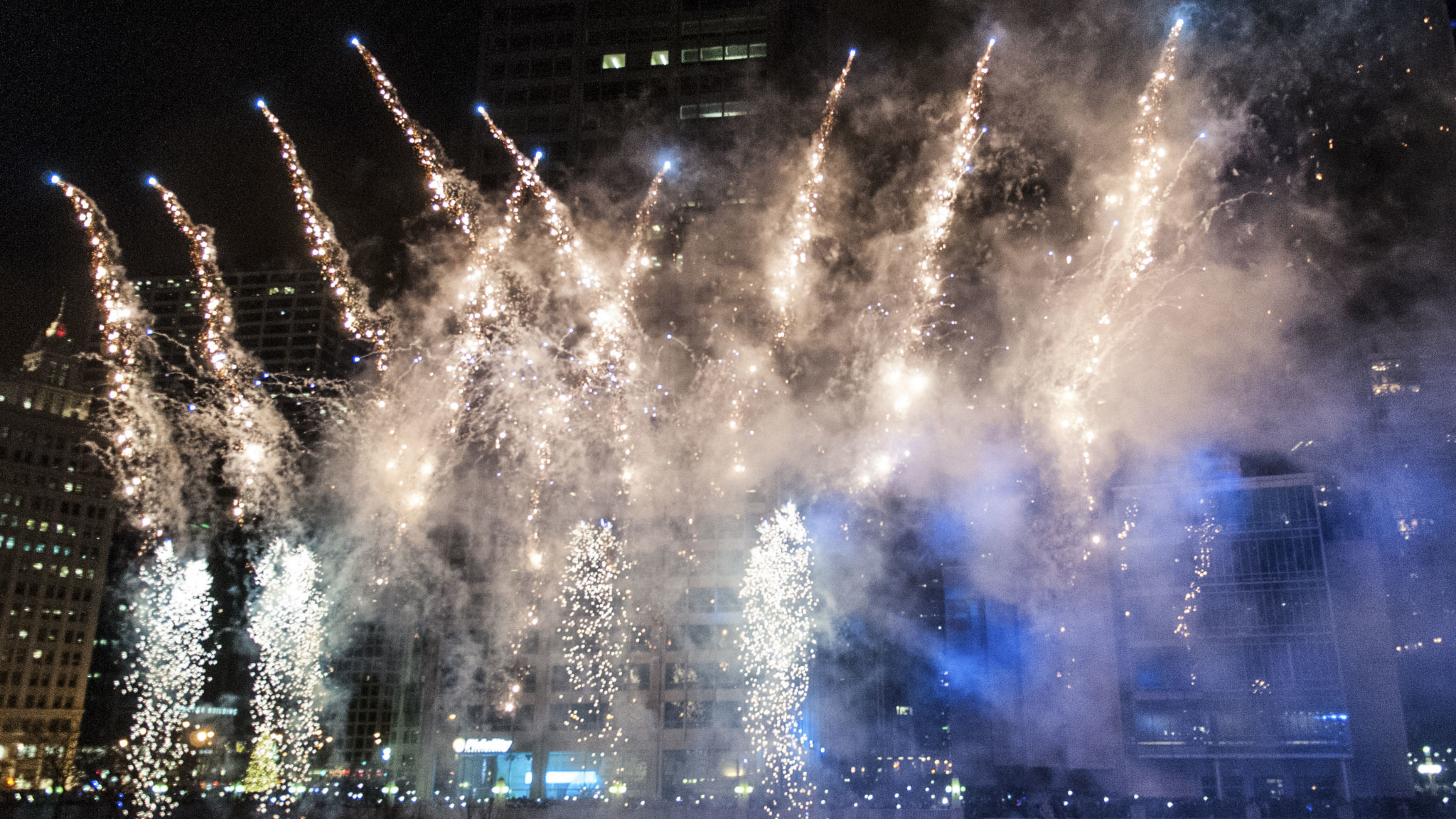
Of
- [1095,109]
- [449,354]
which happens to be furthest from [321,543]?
[1095,109]

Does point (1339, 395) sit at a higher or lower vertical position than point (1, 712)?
higher

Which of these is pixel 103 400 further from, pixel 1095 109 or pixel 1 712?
pixel 1095 109

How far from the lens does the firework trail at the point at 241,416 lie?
15.4m

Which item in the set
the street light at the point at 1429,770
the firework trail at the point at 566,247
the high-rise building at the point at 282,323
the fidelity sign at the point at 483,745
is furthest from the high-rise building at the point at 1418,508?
the high-rise building at the point at 282,323

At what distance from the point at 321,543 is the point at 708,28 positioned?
69.7 feet

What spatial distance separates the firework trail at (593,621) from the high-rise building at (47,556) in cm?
2416

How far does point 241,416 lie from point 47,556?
107ft

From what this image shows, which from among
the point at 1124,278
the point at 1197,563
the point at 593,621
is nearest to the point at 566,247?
the point at 1124,278

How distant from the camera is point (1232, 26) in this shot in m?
11.5

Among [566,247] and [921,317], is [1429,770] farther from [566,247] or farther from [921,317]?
[566,247]

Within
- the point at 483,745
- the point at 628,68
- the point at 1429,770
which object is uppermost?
the point at 628,68

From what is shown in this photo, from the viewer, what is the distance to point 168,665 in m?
25.1

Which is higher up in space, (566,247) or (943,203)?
(566,247)

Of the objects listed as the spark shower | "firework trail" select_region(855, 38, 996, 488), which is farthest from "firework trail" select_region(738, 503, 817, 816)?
"firework trail" select_region(855, 38, 996, 488)
